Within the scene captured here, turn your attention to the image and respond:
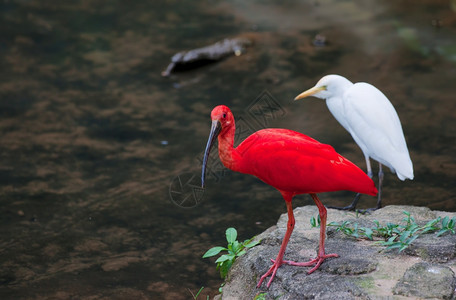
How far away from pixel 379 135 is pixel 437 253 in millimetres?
1322

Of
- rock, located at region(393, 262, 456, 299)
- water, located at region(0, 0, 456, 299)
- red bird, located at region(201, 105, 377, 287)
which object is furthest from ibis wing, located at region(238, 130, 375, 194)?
water, located at region(0, 0, 456, 299)

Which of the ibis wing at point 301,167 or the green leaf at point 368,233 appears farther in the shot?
the green leaf at point 368,233

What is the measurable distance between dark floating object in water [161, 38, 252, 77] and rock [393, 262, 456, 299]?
209 inches

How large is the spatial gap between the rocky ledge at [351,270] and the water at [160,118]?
2.53ft

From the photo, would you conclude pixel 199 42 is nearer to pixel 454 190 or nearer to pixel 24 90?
pixel 24 90

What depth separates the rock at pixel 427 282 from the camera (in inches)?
110

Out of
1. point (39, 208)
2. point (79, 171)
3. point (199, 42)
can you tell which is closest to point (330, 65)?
point (199, 42)

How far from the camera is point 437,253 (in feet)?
10.1

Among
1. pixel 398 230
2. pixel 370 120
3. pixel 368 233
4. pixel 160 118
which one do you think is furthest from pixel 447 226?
pixel 160 118

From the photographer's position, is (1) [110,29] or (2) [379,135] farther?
(1) [110,29]

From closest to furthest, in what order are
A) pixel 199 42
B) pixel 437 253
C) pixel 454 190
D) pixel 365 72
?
pixel 437 253, pixel 454 190, pixel 365 72, pixel 199 42

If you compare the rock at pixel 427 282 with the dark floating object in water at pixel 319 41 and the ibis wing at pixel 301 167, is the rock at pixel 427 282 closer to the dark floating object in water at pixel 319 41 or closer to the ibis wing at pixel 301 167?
the ibis wing at pixel 301 167

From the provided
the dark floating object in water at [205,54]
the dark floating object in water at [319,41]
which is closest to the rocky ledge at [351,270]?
the dark floating object in water at [205,54]

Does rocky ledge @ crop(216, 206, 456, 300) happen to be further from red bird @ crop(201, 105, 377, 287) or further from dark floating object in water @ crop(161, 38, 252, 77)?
dark floating object in water @ crop(161, 38, 252, 77)
